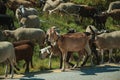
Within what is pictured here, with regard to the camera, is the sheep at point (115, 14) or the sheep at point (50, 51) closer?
the sheep at point (50, 51)

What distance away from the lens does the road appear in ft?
54.3

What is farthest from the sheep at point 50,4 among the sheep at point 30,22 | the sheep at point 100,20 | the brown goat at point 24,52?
the brown goat at point 24,52

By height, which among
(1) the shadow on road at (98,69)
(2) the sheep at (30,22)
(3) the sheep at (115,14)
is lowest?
(1) the shadow on road at (98,69)

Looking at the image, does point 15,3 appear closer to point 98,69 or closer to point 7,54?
point 98,69

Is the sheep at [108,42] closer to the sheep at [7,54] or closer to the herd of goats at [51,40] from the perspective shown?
the herd of goats at [51,40]

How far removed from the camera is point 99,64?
20.5 metres

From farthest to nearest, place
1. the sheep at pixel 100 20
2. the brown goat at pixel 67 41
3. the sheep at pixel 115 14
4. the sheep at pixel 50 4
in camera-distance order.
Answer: the sheep at pixel 50 4, the sheep at pixel 115 14, the sheep at pixel 100 20, the brown goat at pixel 67 41

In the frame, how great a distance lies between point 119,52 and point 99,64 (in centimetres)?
249

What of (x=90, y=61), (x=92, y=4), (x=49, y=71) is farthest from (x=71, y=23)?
(x=49, y=71)

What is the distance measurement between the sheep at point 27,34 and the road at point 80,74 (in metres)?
3.91

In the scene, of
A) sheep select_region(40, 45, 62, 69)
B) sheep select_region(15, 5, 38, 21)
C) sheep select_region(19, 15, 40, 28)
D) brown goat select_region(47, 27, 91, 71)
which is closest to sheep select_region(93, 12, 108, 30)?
sheep select_region(15, 5, 38, 21)

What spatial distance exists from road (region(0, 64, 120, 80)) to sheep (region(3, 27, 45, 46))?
154 inches

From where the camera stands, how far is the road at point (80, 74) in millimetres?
16547

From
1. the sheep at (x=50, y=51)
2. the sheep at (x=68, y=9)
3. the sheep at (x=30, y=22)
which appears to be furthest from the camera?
the sheep at (x=68, y=9)
